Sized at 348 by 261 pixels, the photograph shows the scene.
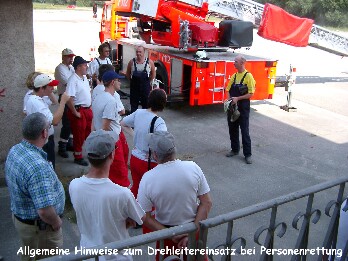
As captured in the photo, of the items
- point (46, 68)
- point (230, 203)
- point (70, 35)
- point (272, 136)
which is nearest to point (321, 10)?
point (70, 35)

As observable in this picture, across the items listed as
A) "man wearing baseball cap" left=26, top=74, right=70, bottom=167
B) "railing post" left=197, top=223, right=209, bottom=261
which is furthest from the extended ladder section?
"railing post" left=197, top=223, right=209, bottom=261

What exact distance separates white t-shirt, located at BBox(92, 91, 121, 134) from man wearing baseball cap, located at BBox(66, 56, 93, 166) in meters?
1.28

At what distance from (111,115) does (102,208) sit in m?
2.29

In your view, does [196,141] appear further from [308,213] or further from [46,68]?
[46,68]

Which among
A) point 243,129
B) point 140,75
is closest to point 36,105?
point 243,129

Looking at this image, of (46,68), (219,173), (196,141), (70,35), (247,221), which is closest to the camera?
(247,221)

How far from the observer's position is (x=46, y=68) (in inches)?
615

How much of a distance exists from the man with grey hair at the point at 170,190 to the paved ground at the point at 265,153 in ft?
5.41

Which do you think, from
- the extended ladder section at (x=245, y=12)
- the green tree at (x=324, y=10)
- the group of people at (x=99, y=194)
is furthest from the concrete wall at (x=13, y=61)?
the green tree at (x=324, y=10)

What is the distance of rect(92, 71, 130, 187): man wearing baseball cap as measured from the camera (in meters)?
4.97

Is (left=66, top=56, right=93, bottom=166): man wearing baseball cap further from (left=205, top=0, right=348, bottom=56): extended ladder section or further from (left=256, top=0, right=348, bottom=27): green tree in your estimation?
(left=256, top=0, right=348, bottom=27): green tree

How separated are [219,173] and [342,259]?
3.74m

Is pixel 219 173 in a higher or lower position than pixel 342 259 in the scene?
lower

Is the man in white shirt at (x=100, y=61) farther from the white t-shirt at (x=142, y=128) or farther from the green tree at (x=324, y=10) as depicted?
the green tree at (x=324, y=10)
